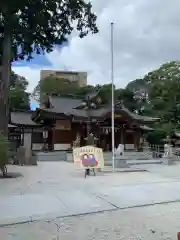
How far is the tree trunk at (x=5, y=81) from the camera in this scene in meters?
23.0

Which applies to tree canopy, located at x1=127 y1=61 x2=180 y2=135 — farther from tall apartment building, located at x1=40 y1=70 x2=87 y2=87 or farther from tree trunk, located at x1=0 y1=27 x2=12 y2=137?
tall apartment building, located at x1=40 y1=70 x2=87 y2=87

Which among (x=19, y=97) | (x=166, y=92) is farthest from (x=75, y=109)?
(x=19, y=97)

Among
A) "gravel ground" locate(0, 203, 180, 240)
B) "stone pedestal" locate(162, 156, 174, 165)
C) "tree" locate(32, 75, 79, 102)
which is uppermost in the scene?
"tree" locate(32, 75, 79, 102)

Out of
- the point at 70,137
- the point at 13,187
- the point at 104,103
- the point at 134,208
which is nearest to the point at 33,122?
the point at 70,137

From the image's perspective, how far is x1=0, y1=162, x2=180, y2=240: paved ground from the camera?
5.14 meters

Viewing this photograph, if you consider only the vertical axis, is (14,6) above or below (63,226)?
above

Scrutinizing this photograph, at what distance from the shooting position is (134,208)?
705 cm

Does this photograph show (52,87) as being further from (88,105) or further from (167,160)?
(167,160)

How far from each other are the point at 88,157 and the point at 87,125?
15.8 metres

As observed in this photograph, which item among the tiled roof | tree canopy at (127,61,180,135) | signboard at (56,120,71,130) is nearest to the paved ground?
signboard at (56,120,71,130)

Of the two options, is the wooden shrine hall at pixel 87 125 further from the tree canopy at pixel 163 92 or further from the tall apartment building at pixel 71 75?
the tall apartment building at pixel 71 75

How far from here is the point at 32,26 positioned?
2430cm

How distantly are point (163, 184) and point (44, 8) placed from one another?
17189 millimetres

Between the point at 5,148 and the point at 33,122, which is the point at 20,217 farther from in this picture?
the point at 33,122
